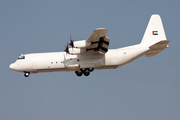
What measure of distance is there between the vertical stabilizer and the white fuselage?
2507 millimetres

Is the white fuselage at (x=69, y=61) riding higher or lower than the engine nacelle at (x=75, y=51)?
lower

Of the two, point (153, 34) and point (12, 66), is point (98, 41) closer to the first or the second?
point (153, 34)

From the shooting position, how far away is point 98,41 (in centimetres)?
2662

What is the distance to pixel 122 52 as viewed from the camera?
29.2 m

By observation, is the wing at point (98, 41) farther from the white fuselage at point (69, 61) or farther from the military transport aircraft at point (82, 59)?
the white fuselage at point (69, 61)

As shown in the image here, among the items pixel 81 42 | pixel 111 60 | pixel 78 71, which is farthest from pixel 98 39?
pixel 78 71

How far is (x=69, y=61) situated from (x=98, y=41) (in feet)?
12.0

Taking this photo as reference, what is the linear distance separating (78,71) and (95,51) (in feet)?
9.72

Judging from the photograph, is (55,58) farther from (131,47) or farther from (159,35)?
(159,35)

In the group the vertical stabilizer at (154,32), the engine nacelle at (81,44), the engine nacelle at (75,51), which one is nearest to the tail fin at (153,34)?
the vertical stabilizer at (154,32)

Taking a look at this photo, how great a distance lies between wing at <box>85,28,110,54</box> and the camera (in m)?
25.3

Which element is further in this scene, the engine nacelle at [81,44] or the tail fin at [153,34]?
the tail fin at [153,34]

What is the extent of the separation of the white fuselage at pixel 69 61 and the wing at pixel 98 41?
87 centimetres

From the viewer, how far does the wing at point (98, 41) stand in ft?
83.0
